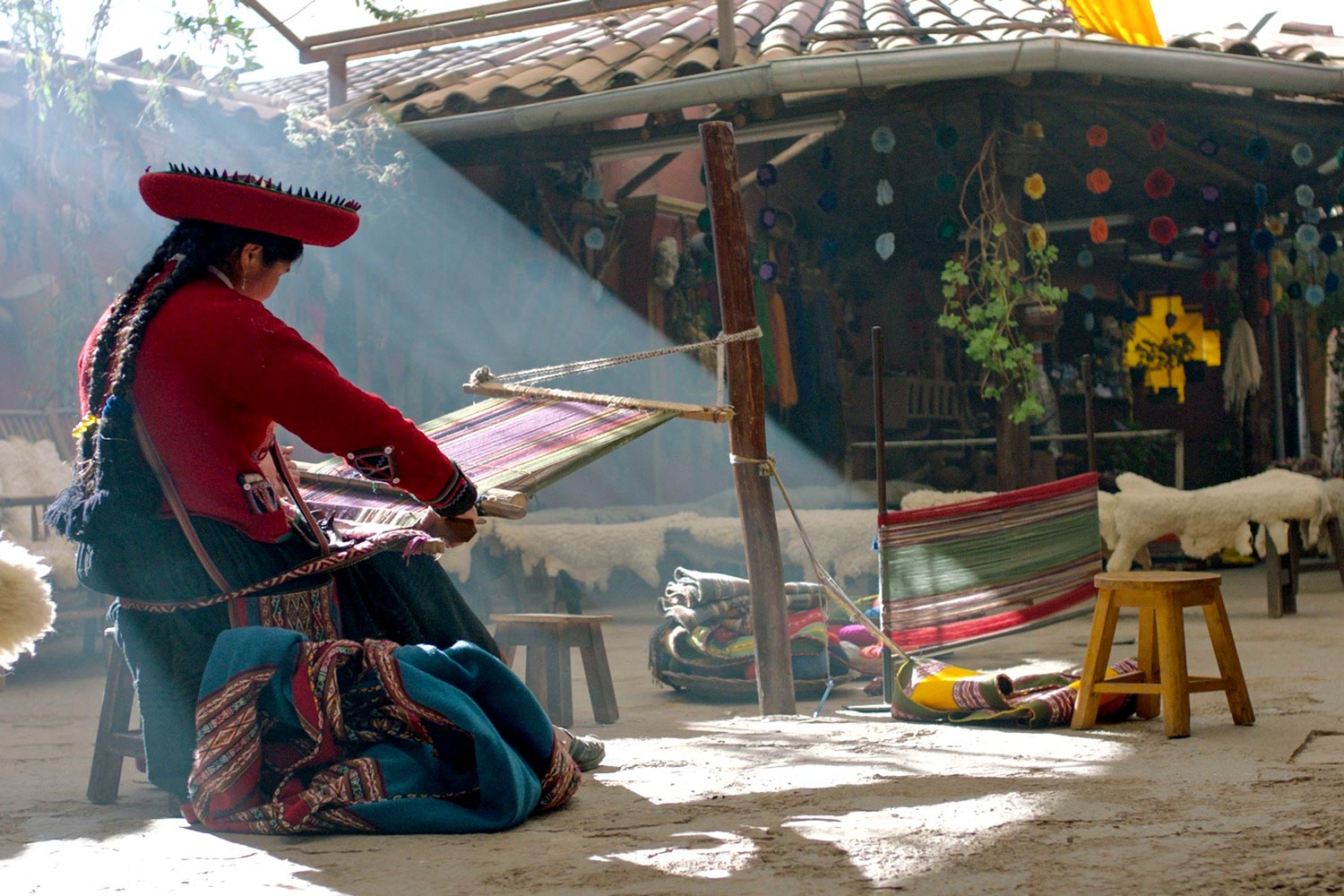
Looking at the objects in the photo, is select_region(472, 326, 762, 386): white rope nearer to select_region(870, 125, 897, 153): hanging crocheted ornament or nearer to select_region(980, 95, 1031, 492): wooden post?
select_region(980, 95, 1031, 492): wooden post

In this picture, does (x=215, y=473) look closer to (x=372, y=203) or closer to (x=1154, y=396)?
(x=372, y=203)

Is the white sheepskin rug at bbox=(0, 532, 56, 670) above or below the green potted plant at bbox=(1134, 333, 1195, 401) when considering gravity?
below

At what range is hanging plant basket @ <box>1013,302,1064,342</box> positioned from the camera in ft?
24.0

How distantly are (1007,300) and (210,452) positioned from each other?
5272 millimetres

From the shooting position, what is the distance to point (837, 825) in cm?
273

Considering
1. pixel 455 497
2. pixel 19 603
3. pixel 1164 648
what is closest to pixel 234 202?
pixel 455 497

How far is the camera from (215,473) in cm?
293

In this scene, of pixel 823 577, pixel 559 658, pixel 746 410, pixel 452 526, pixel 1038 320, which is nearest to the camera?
pixel 452 526

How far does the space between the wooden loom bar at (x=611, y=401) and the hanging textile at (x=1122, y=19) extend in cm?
341

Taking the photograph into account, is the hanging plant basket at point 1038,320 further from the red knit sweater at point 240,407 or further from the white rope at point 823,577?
the red knit sweater at point 240,407

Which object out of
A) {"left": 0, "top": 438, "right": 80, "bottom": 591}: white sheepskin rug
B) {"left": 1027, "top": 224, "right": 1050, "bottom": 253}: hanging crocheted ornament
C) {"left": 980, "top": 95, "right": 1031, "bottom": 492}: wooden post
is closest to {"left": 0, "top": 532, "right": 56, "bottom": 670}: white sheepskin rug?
{"left": 0, "top": 438, "right": 80, "bottom": 591}: white sheepskin rug

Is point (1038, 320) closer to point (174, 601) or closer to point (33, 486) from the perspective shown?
point (33, 486)

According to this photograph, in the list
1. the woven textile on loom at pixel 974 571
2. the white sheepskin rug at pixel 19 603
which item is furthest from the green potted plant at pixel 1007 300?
the white sheepskin rug at pixel 19 603

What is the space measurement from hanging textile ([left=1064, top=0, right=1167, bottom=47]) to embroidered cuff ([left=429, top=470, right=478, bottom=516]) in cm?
513
